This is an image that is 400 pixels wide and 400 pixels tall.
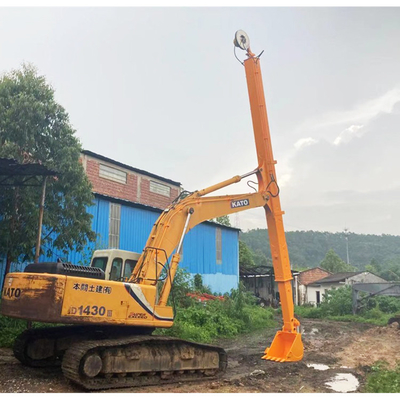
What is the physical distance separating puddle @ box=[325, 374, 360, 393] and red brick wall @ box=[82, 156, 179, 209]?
17.1 m

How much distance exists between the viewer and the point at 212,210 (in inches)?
387

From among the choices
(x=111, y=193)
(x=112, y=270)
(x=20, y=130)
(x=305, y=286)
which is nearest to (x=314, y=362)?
(x=112, y=270)

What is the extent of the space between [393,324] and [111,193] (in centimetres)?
1602

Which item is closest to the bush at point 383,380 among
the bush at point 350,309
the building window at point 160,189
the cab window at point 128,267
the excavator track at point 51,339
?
the excavator track at point 51,339

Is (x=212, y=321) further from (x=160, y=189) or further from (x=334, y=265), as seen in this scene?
(x=334, y=265)

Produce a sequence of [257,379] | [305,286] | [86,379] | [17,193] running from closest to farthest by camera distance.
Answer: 1. [86,379]
2. [257,379]
3. [17,193]
4. [305,286]

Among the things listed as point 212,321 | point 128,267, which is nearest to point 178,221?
point 128,267

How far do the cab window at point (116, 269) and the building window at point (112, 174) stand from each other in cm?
1583

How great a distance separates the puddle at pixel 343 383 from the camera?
7758 mm

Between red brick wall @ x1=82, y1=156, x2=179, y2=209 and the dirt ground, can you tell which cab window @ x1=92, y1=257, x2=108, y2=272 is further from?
red brick wall @ x1=82, y1=156, x2=179, y2=209

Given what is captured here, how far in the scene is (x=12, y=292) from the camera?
24.8 feet

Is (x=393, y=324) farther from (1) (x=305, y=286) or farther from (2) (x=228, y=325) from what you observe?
(1) (x=305, y=286)

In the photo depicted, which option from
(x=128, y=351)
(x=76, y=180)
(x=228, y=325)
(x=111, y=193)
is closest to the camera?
(x=128, y=351)

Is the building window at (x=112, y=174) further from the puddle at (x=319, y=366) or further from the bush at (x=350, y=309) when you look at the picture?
the puddle at (x=319, y=366)
